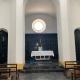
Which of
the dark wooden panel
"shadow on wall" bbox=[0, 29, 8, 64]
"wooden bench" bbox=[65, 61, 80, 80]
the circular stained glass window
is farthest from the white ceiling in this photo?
"wooden bench" bbox=[65, 61, 80, 80]

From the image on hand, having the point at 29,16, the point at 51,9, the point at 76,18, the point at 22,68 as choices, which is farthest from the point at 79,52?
the point at 29,16

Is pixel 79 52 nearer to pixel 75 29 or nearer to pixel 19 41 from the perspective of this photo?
pixel 75 29

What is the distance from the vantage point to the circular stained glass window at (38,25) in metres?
21.4

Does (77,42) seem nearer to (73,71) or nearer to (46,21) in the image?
(73,71)

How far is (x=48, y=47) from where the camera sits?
69.4 feet

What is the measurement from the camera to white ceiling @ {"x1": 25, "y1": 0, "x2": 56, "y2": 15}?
56.0ft

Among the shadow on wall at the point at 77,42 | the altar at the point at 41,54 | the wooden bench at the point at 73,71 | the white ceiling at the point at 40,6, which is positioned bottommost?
the wooden bench at the point at 73,71

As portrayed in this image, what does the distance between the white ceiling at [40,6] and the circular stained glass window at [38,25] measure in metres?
1.37

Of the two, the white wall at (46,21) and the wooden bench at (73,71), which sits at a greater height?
the white wall at (46,21)

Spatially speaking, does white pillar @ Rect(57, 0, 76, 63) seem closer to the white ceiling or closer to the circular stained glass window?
the white ceiling

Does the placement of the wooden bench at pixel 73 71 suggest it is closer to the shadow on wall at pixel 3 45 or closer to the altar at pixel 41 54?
the shadow on wall at pixel 3 45

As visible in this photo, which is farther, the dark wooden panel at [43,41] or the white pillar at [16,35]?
the dark wooden panel at [43,41]

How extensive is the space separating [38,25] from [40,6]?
12.2 feet

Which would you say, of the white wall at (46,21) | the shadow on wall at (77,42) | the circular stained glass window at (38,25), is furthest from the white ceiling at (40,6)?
the shadow on wall at (77,42)
